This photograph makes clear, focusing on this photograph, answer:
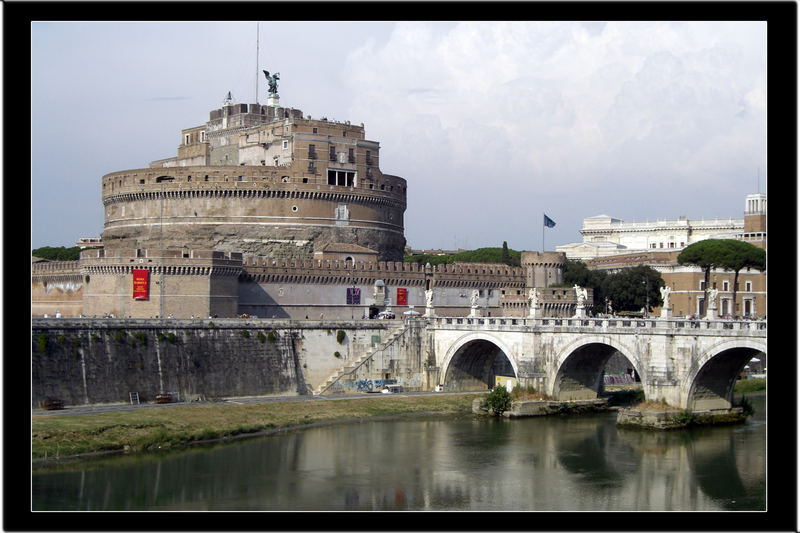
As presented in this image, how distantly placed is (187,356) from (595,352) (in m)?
21.2

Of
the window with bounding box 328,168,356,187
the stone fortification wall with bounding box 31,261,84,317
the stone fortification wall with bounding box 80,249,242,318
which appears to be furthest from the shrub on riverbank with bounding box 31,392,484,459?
the window with bounding box 328,168,356,187

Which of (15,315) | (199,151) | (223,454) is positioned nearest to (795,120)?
(15,315)

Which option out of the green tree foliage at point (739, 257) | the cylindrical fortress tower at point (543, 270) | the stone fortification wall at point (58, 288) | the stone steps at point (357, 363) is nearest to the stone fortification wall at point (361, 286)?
the cylindrical fortress tower at point (543, 270)

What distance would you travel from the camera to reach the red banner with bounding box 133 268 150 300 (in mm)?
64500

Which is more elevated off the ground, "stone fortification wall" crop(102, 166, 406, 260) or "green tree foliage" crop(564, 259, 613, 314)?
"stone fortification wall" crop(102, 166, 406, 260)

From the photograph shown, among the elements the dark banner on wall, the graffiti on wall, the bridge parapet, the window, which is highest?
the window

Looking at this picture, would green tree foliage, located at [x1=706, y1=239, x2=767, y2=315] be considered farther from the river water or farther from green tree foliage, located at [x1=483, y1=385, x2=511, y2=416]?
the river water

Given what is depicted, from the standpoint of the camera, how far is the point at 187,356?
5822 cm

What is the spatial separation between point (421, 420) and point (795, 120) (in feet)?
110

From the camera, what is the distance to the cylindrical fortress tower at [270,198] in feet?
261

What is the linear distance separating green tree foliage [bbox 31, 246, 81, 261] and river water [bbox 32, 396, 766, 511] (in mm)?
52023

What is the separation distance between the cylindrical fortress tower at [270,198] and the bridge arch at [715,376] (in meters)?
33.3

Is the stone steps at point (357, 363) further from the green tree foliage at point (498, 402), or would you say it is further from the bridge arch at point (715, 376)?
the bridge arch at point (715, 376)

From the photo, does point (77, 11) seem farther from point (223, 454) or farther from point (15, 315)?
point (223, 454)
